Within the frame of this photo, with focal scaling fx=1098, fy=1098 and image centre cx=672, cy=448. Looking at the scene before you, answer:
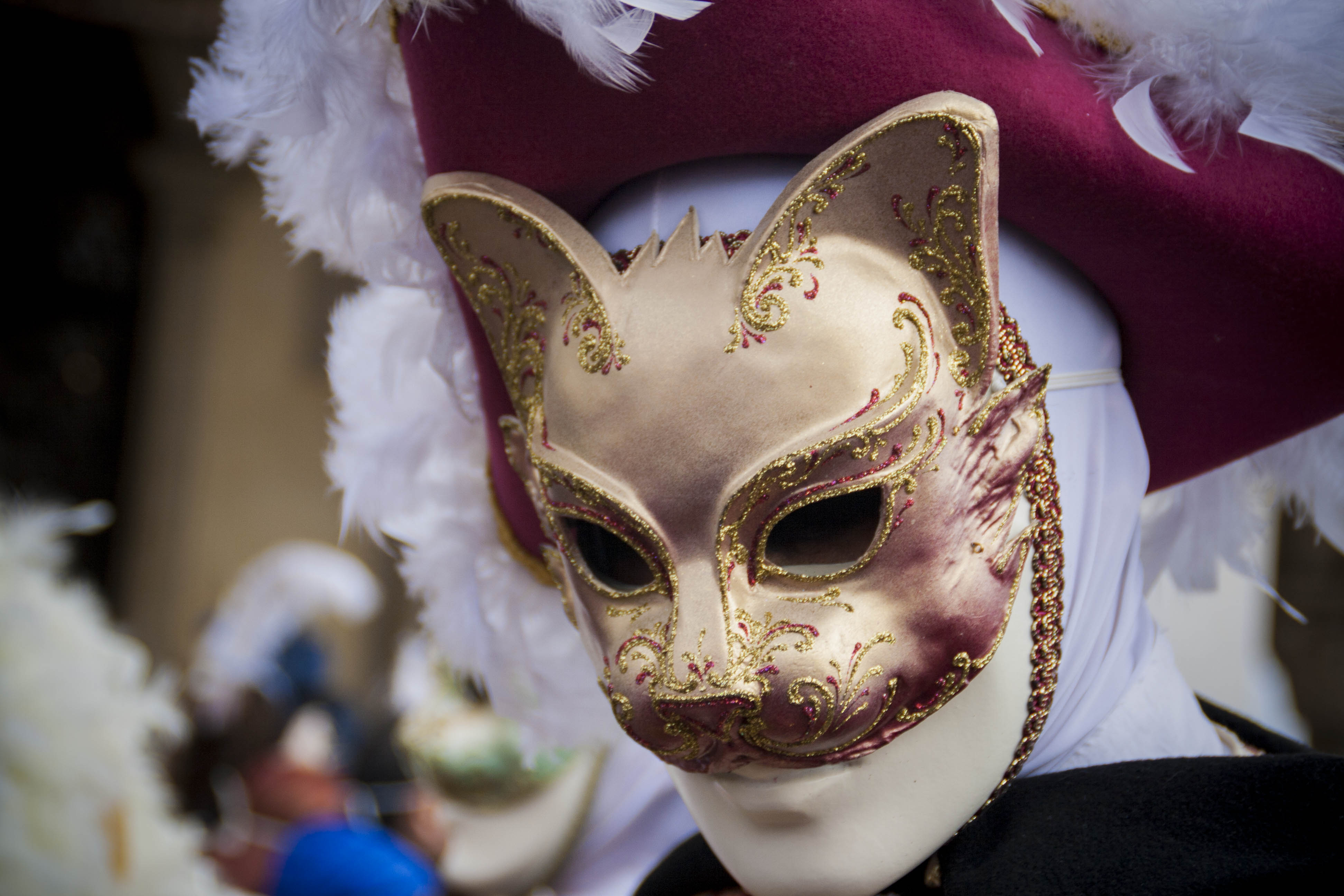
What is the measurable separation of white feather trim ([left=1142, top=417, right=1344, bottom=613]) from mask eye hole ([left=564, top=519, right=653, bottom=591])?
97 cm

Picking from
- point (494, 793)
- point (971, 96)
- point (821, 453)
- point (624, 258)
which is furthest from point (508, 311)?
point (494, 793)

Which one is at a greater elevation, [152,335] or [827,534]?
[827,534]

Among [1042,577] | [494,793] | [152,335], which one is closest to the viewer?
[1042,577]

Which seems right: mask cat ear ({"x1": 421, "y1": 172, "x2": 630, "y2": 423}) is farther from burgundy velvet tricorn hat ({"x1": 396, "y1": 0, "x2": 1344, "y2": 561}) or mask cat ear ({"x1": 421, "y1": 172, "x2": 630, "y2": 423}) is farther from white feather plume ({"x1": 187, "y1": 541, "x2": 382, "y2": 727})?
white feather plume ({"x1": 187, "y1": 541, "x2": 382, "y2": 727})

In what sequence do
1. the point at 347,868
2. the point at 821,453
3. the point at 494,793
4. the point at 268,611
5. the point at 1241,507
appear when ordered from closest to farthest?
1. the point at 821,453
2. the point at 1241,507
3. the point at 347,868
4. the point at 494,793
5. the point at 268,611

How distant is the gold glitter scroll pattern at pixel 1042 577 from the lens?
1.25 meters

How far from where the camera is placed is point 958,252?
117cm

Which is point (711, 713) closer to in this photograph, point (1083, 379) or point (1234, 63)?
point (1083, 379)

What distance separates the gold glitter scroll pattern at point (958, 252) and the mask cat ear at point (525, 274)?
341 millimetres

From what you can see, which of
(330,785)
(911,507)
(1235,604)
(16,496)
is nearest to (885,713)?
(911,507)

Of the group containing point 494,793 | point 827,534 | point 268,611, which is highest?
point 827,534

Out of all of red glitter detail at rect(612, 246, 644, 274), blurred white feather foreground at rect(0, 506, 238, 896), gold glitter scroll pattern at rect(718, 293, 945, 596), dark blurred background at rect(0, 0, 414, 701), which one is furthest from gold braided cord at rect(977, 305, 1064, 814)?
dark blurred background at rect(0, 0, 414, 701)

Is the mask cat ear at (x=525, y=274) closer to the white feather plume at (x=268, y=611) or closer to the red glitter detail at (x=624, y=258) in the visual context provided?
the red glitter detail at (x=624, y=258)

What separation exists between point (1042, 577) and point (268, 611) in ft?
16.7
